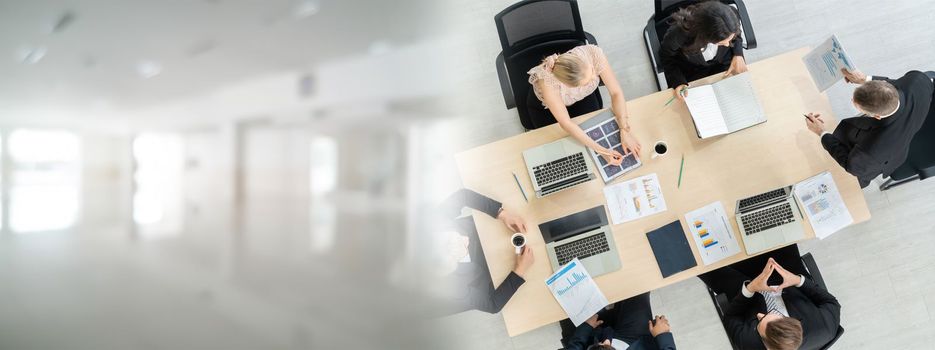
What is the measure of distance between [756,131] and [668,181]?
1.32 ft

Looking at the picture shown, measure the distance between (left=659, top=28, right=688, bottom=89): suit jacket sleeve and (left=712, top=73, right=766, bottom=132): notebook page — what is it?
163mm

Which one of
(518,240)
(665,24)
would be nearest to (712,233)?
(518,240)

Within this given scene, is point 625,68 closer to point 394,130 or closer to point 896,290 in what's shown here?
point 896,290

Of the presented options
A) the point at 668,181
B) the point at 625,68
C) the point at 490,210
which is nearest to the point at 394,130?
the point at 490,210

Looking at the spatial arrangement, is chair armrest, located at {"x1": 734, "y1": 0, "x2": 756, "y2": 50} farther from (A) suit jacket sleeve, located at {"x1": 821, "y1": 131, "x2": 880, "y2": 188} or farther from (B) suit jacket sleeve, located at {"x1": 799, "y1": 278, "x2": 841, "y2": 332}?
(B) suit jacket sleeve, located at {"x1": 799, "y1": 278, "x2": 841, "y2": 332}

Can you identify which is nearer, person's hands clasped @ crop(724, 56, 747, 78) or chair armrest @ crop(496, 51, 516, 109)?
person's hands clasped @ crop(724, 56, 747, 78)

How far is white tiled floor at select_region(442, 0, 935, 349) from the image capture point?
8.61 ft

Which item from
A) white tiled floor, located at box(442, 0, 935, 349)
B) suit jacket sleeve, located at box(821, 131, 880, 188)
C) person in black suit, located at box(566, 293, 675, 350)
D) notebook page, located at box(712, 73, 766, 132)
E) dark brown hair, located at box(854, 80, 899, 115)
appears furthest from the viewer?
white tiled floor, located at box(442, 0, 935, 349)

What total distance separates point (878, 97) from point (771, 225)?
22.5 inches

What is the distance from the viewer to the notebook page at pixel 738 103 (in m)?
2.04

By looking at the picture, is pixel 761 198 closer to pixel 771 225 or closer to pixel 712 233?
pixel 771 225

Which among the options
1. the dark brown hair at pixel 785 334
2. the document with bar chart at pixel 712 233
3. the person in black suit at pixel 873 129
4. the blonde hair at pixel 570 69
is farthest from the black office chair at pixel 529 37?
the dark brown hair at pixel 785 334

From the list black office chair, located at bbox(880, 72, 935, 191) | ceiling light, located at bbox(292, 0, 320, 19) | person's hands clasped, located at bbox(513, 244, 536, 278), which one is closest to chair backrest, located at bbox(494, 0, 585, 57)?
person's hands clasped, located at bbox(513, 244, 536, 278)

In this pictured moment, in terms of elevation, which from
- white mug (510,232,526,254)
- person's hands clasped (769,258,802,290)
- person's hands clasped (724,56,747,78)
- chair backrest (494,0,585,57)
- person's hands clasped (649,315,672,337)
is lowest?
person's hands clasped (649,315,672,337)
